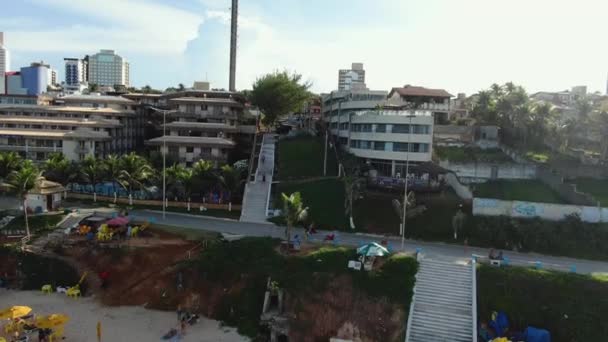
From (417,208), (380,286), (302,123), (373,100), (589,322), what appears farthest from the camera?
(302,123)

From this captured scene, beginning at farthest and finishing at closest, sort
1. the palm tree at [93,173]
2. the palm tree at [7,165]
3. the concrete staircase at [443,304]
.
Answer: the palm tree at [93,173] < the palm tree at [7,165] < the concrete staircase at [443,304]

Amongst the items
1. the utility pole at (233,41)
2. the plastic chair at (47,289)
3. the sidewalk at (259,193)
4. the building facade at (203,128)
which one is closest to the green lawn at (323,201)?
the sidewalk at (259,193)

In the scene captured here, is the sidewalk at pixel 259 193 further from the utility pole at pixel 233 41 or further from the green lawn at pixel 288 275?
the utility pole at pixel 233 41

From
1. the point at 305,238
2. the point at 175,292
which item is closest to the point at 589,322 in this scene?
the point at 305,238

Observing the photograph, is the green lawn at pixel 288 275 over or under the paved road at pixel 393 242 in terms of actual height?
under

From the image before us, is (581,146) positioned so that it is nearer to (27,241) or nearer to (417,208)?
(417,208)

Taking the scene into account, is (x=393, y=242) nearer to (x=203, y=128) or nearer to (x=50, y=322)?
(x=50, y=322)

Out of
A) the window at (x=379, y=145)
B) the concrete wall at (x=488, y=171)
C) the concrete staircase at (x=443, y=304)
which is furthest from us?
the window at (x=379, y=145)
